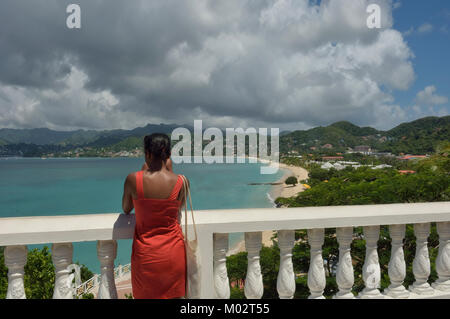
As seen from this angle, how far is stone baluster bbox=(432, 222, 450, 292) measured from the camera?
8.30 ft

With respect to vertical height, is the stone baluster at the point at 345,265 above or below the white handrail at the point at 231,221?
below

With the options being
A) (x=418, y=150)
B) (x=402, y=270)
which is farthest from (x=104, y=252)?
(x=418, y=150)

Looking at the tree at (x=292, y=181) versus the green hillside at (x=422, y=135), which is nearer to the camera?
the tree at (x=292, y=181)

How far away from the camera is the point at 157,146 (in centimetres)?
199

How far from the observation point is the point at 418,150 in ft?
309

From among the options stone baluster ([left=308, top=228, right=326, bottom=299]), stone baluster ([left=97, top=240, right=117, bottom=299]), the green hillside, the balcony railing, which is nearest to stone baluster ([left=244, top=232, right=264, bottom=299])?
the balcony railing

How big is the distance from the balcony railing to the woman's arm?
0.42ft

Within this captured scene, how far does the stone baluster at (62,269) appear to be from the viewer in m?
2.03

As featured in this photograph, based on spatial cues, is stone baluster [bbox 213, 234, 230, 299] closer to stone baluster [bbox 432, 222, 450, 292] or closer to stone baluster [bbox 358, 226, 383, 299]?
stone baluster [bbox 358, 226, 383, 299]

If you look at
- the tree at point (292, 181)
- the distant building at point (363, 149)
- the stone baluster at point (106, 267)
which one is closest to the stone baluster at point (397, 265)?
the stone baluster at point (106, 267)

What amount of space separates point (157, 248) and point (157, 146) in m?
0.72

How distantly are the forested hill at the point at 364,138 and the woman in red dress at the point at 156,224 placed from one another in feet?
381

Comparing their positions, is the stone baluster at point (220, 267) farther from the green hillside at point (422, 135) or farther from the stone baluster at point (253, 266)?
the green hillside at point (422, 135)
